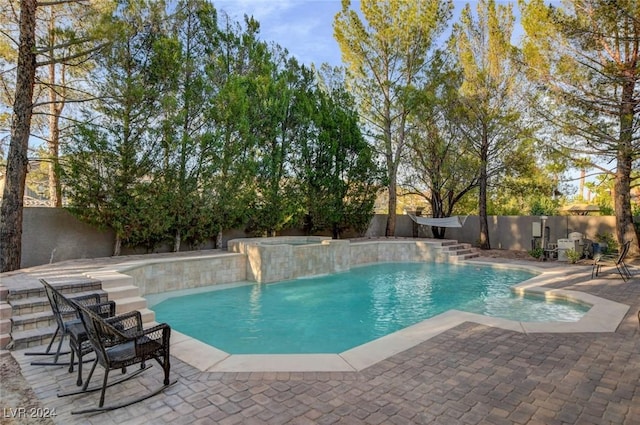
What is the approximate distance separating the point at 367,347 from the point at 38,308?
437 centimetres

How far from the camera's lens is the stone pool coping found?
12.1 ft

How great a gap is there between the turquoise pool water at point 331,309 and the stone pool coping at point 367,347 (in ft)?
2.31

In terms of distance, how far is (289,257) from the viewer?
10.2 meters

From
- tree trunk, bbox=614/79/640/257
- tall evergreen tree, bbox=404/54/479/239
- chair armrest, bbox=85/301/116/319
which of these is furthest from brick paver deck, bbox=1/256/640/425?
tall evergreen tree, bbox=404/54/479/239

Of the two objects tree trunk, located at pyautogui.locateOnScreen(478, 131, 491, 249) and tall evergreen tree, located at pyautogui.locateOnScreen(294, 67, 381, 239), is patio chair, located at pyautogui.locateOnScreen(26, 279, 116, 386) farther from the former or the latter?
tree trunk, located at pyautogui.locateOnScreen(478, 131, 491, 249)

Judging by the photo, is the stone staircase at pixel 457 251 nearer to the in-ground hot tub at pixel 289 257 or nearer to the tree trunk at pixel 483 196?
the tree trunk at pixel 483 196

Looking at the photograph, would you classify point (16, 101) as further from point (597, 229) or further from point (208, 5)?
point (597, 229)

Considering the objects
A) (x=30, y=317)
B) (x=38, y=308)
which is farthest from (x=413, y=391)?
(x=38, y=308)

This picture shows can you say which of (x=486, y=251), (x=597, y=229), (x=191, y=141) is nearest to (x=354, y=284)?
(x=191, y=141)

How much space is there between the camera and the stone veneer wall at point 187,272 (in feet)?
25.0

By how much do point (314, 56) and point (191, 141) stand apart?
7.87 metres

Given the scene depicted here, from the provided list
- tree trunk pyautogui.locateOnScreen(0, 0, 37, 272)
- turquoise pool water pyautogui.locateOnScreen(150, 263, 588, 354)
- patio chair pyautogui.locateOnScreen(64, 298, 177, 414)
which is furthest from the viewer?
tree trunk pyautogui.locateOnScreen(0, 0, 37, 272)

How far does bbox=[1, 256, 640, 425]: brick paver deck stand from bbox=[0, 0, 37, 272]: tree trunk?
4457mm

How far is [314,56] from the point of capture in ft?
50.1
